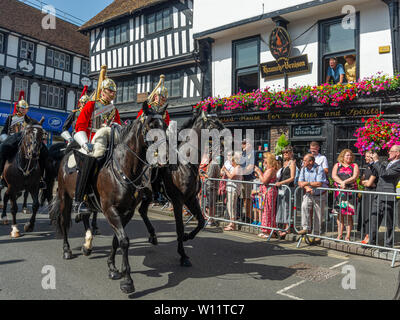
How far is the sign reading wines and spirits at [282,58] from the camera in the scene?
1165 cm

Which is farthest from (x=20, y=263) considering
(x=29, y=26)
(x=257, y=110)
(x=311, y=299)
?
(x=29, y=26)

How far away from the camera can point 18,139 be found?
7.57 metres

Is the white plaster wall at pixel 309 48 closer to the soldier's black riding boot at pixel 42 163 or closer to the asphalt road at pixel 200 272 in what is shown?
the asphalt road at pixel 200 272

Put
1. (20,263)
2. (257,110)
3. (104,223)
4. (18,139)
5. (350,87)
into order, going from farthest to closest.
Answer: (257,110) < (350,87) < (104,223) < (18,139) < (20,263)

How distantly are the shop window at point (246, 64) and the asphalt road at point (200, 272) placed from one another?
846cm

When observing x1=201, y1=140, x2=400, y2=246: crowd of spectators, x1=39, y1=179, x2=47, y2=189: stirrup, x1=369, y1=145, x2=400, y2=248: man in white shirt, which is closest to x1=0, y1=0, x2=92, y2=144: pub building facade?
x1=39, y1=179, x2=47, y2=189: stirrup

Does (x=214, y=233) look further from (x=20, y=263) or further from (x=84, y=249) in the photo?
(x=20, y=263)

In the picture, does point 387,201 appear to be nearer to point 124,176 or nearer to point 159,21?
point 124,176

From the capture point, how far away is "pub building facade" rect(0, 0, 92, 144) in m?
24.5

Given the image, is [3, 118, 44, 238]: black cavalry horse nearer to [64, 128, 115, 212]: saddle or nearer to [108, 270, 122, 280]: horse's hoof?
[64, 128, 115, 212]: saddle

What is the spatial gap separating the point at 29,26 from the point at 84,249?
1074 inches

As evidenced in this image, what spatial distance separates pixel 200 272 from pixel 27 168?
189 inches

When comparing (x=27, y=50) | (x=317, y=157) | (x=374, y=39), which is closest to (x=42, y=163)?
(x=317, y=157)

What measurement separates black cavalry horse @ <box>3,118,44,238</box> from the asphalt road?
766mm
